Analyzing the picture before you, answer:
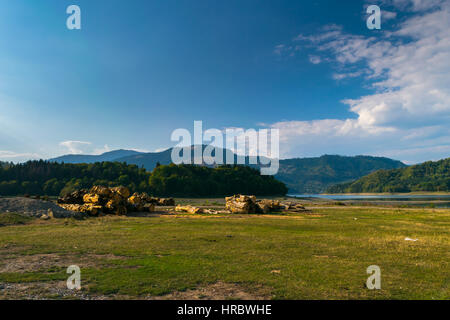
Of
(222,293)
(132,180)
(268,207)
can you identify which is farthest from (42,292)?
(132,180)

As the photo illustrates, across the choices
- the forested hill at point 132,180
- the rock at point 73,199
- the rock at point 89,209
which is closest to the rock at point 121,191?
the rock at point 89,209

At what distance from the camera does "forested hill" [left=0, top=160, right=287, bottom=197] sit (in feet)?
334

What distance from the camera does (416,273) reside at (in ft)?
31.8

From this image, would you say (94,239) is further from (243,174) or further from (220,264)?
(243,174)

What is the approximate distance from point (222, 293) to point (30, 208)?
104ft

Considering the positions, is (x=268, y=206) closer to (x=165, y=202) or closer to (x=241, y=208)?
(x=241, y=208)

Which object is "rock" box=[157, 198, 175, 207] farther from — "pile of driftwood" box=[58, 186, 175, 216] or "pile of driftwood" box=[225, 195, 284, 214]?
"pile of driftwood" box=[225, 195, 284, 214]

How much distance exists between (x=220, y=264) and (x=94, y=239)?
409 inches

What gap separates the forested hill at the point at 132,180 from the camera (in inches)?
4006

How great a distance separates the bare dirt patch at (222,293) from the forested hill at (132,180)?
101736 millimetres

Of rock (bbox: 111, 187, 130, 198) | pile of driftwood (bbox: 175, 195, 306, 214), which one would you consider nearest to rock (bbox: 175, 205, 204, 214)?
pile of driftwood (bbox: 175, 195, 306, 214)

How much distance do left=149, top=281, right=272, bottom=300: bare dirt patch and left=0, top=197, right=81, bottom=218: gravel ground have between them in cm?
2794

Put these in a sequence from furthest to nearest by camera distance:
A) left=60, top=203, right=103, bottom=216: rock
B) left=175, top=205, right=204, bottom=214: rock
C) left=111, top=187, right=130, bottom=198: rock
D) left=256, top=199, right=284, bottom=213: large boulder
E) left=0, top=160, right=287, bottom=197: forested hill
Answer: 1. left=0, top=160, right=287, bottom=197: forested hill
2. left=256, top=199, right=284, bottom=213: large boulder
3. left=175, top=205, right=204, bottom=214: rock
4. left=111, top=187, right=130, bottom=198: rock
5. left=60, top=203, right=103, bottom=216: rock
